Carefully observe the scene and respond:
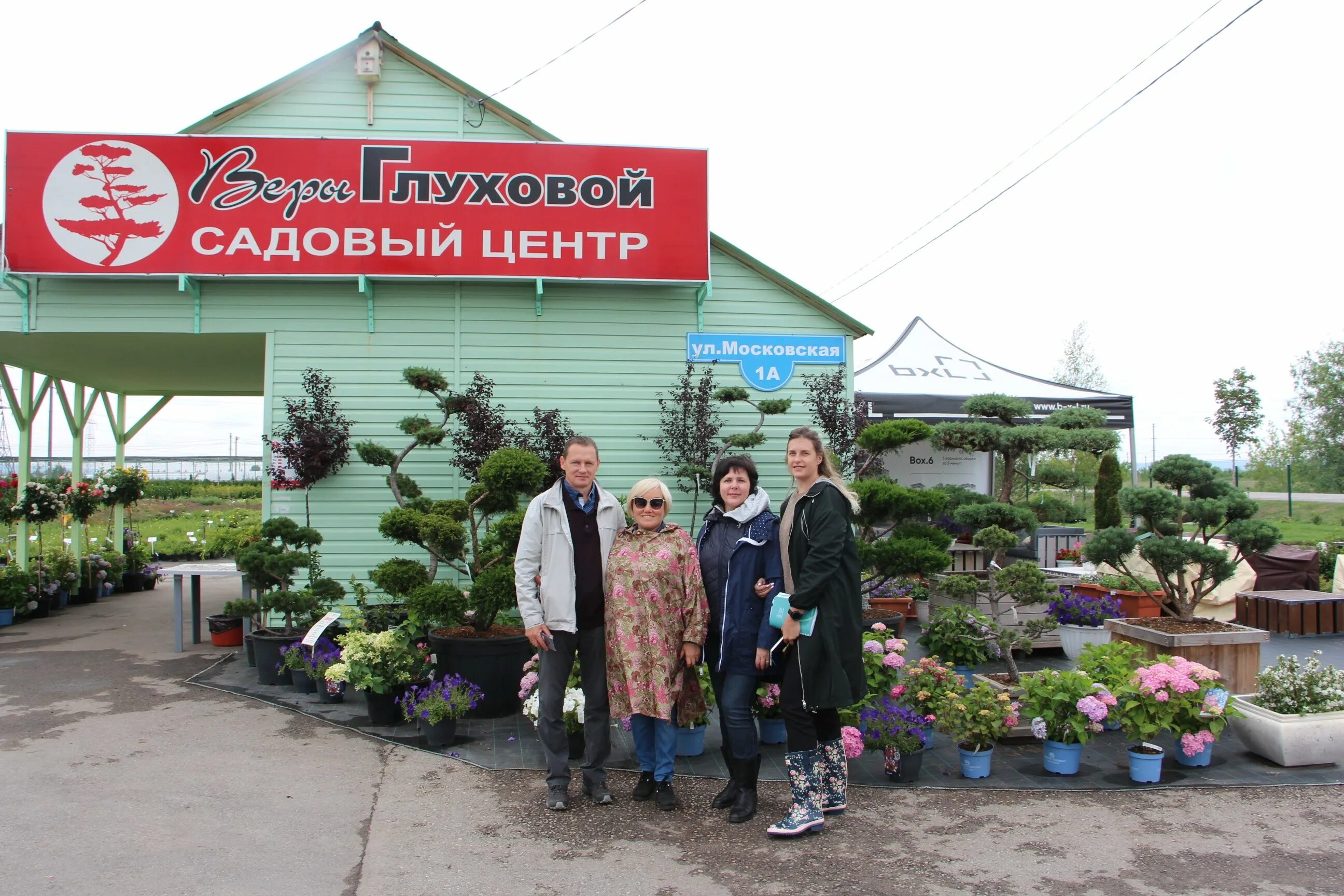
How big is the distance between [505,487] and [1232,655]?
474cm

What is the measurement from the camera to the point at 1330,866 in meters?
3.49

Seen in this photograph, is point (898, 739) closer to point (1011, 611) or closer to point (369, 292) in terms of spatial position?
point (1011, 611)

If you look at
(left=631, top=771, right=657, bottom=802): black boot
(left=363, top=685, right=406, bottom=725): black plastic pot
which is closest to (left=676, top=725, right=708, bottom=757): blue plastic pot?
(left=631, top=771, right=657, bottom=802): black boot

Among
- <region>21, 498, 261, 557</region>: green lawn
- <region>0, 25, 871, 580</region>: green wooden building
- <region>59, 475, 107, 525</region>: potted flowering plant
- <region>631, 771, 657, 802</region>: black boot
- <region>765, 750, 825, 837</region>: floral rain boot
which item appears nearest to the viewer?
<region>765, 750, 825, 837</region>: floral rain boot

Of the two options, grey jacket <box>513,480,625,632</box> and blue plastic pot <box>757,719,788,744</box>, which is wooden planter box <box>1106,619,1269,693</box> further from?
grey jacket <box>513,480,625,632</box>

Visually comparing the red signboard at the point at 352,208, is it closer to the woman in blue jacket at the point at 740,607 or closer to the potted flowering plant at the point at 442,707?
the potted flowering plant at the point at 442,707

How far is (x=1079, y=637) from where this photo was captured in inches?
275

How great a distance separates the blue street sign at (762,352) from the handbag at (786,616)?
16.9 feet

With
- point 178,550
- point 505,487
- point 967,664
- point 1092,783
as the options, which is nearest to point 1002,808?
point 1092,783

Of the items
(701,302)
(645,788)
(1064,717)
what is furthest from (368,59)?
(1064,717)

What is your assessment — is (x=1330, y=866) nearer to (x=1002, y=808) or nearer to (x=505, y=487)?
(x=1002, y=808)

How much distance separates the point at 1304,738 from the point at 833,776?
273 cm

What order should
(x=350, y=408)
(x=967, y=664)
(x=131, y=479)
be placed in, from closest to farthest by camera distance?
(x=967, y=664) < (x=350, y=408) < (x=131, y=479)

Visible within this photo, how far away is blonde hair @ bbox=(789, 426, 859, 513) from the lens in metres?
3.82
